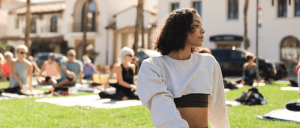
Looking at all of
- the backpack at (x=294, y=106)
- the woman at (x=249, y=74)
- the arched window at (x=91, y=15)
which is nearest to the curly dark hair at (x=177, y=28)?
the backpack at (x=294, y=106)

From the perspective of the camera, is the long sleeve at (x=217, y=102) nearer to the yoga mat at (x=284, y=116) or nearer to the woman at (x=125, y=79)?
the yoga mat at (x=284, y=116)

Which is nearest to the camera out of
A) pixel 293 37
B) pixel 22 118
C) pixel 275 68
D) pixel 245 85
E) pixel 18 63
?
pixel 22 118

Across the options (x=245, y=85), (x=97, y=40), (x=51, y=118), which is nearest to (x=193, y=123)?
(x=51, y=118)

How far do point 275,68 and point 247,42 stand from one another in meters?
9.01

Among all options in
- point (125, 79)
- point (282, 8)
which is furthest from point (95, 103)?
point (282, 8)

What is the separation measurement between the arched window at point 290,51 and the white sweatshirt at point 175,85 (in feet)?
73.8

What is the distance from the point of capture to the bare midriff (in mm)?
2375

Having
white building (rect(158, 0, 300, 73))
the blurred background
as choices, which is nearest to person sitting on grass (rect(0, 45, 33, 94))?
the blurred background

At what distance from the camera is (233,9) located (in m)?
25.8

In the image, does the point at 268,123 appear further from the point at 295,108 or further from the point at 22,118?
the point at 22,118

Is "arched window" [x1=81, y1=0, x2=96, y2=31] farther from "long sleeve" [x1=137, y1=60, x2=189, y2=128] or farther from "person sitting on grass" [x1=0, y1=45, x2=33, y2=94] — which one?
"long sleeve" [x1=137, y1=60, x2=189, y2=128]

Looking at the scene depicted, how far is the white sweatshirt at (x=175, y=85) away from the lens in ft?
7.18

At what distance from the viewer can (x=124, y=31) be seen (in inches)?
1275

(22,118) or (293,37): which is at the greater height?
(293,37)
